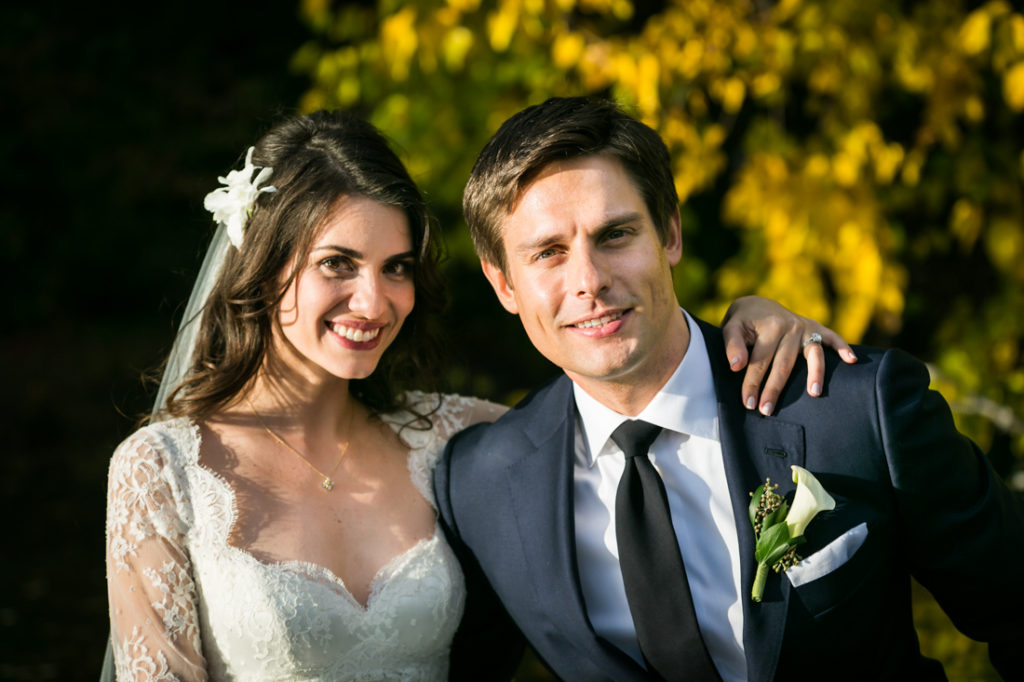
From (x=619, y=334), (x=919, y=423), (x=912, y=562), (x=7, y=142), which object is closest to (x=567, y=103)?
(x=619, y=334)

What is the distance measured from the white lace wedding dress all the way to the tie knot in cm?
64

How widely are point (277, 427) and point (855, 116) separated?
111 inches

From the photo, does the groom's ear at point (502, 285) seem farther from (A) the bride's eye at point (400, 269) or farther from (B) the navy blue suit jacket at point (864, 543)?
(B) the navy blue suit jacket at point (864, 543)

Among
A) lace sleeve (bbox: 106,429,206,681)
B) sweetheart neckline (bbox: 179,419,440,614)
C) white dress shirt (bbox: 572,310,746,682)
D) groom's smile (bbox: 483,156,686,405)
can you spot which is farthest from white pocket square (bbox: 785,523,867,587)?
lace sleeve (bbox: 106,429,206,681)

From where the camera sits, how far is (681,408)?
8.32 feet

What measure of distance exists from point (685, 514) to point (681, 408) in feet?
0.83

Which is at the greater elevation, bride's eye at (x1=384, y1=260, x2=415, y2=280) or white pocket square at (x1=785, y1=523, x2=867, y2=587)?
bride's eye at (x1=384, y1=260, x2=415, y2=280)

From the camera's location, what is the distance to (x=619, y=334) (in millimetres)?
2482

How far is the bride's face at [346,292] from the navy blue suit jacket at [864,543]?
635 millimetres

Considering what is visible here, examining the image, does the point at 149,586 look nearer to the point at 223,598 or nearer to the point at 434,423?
the point at 223,598

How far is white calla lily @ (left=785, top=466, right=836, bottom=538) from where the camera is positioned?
2180 millimetres

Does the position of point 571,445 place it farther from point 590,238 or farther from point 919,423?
point 919,423

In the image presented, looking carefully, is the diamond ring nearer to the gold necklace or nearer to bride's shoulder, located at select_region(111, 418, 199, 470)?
the gold necklace

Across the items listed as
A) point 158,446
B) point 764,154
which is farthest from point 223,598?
point 764,154
